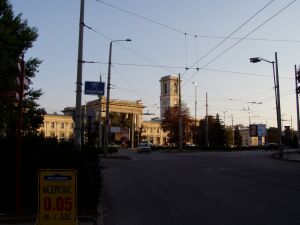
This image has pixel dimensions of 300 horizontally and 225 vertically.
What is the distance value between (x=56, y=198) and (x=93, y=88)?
1379 cm

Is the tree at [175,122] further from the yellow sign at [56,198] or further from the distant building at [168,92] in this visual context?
the yellow sign at [56,198]

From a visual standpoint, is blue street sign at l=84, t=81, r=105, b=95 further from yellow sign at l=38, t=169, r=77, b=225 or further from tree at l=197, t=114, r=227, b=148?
tree at l=197, t=114, r=227, b=148

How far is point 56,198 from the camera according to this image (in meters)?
9.02

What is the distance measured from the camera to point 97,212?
12.3 meters

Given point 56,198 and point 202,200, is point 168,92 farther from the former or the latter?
point 56,198

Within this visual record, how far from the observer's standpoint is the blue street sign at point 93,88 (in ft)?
73.6

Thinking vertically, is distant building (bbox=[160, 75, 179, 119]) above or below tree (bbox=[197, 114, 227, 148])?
above

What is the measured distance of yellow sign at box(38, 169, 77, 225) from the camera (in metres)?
8.94

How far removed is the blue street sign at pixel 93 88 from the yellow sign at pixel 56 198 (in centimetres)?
1340

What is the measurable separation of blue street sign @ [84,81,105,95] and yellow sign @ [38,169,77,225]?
13.4 meters

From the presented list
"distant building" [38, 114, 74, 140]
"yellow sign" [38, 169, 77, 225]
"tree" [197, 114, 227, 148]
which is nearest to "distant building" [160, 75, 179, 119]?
"tree" [197, 114, 227, 148]

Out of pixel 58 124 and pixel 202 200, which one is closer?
pixel 202 200

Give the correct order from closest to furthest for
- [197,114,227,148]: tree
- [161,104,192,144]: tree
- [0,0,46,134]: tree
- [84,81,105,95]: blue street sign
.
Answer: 1. [0,0,46,134]: tree
2. [84,81,105,95]: blue street sign
3. [161,104,192,144]: tree
4. [197,114,227,148]: tree

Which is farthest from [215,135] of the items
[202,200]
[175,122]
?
[202,200]
